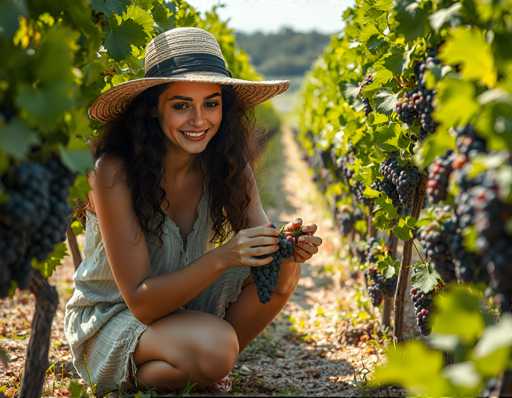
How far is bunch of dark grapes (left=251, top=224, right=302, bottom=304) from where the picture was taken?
2781 mm

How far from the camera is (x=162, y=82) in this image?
109 inches

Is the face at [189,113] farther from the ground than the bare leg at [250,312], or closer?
farther from the ground

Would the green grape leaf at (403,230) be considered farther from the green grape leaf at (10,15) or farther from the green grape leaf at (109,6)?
the green grape leaf at (10,15)

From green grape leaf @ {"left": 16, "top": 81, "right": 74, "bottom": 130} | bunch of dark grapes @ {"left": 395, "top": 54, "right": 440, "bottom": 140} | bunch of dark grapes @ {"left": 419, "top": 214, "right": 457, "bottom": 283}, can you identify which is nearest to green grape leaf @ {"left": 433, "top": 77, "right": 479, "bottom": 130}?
Answer: bunch of dark grapes @ {"left": 419, "top": 214, "right": 457, "bottom": 283}

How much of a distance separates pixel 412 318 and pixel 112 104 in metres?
2.41

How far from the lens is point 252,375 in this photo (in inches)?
129

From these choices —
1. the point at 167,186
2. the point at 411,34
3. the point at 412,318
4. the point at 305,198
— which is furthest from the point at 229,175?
the point at 305,198

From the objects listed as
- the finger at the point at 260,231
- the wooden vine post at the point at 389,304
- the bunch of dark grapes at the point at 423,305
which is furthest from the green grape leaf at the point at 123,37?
the wooden vine post at the point at 389,304

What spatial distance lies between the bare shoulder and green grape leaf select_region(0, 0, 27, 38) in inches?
35.9

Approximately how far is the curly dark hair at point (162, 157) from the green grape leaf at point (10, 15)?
3.12 feet

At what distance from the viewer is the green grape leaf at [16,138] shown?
1714mm

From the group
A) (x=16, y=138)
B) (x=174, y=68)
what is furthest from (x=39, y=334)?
(x=174, y=68)

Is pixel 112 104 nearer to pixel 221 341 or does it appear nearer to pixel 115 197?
pixel 115 197

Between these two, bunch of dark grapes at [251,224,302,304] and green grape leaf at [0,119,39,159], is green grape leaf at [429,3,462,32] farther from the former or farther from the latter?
green grape leaf at [0,119,39,159]
